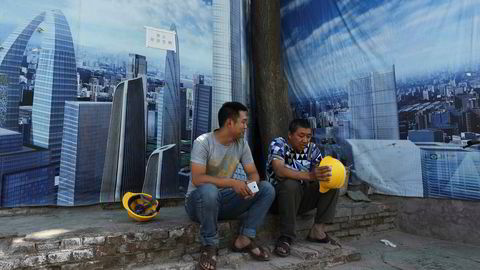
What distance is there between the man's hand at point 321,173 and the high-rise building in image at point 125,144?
5.90ft

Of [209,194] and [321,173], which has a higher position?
[321,173]

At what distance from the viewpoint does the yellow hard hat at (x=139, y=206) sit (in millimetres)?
2945

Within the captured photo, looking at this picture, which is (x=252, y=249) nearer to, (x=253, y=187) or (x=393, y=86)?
(x=253, y=187)

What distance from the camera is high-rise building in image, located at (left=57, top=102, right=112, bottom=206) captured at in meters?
3.33

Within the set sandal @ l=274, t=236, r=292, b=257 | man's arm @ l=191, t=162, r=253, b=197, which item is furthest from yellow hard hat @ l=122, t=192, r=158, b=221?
sandal @ l=274, t=236, r=292, b=257

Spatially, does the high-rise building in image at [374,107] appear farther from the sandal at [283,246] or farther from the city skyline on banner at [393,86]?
the sandal at [283,246]

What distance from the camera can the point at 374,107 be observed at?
4105 mm

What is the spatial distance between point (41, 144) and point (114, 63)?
1031 mm

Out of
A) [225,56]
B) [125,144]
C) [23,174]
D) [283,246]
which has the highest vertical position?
[225,56]

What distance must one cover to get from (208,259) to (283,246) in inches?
28.4

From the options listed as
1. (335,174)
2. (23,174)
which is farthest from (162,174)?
(335,174)

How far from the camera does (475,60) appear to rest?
11.1ft

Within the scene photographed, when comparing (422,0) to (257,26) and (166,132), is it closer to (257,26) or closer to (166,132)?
(257,26)

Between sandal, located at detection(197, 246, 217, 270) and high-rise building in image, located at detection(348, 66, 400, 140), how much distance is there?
2425 mm
